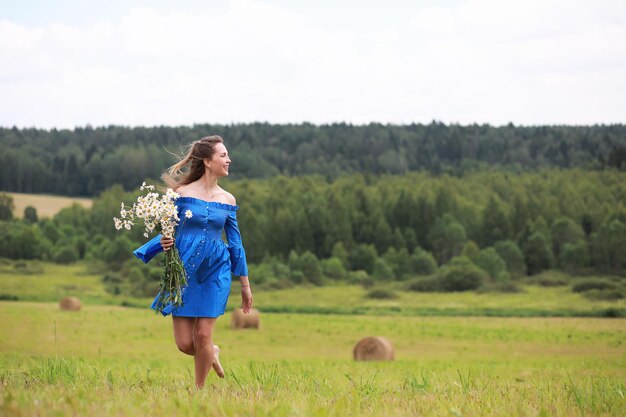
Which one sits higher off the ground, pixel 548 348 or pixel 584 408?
pixel 584 408

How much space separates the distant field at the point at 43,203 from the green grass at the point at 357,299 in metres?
19.2

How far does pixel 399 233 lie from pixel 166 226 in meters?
109

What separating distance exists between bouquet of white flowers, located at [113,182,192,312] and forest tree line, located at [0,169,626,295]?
7725cm

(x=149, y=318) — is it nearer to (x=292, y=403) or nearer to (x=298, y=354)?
(x=298, y=354)

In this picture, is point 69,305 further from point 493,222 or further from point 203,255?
point 493,222

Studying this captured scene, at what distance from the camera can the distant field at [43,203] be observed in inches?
4751

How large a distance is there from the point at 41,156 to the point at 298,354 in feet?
378

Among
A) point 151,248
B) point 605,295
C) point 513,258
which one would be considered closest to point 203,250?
point 151,248

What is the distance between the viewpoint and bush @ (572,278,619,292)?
8306cm

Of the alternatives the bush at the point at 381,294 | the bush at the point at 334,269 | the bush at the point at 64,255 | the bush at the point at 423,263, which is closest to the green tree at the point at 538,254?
the bush at the point at 423,263

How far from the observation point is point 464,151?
7579 inches

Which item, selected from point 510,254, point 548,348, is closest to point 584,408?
point 548,348

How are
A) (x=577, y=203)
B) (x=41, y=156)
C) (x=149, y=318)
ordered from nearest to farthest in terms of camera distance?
(x=149, y=318) < (x=577, y=203) < (x=41, y=156)

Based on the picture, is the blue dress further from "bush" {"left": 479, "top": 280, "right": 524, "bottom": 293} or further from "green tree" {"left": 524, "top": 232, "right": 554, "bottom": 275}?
"green tree" {"left": 524, "top": 232, "right": 554, "bottom": 275}
